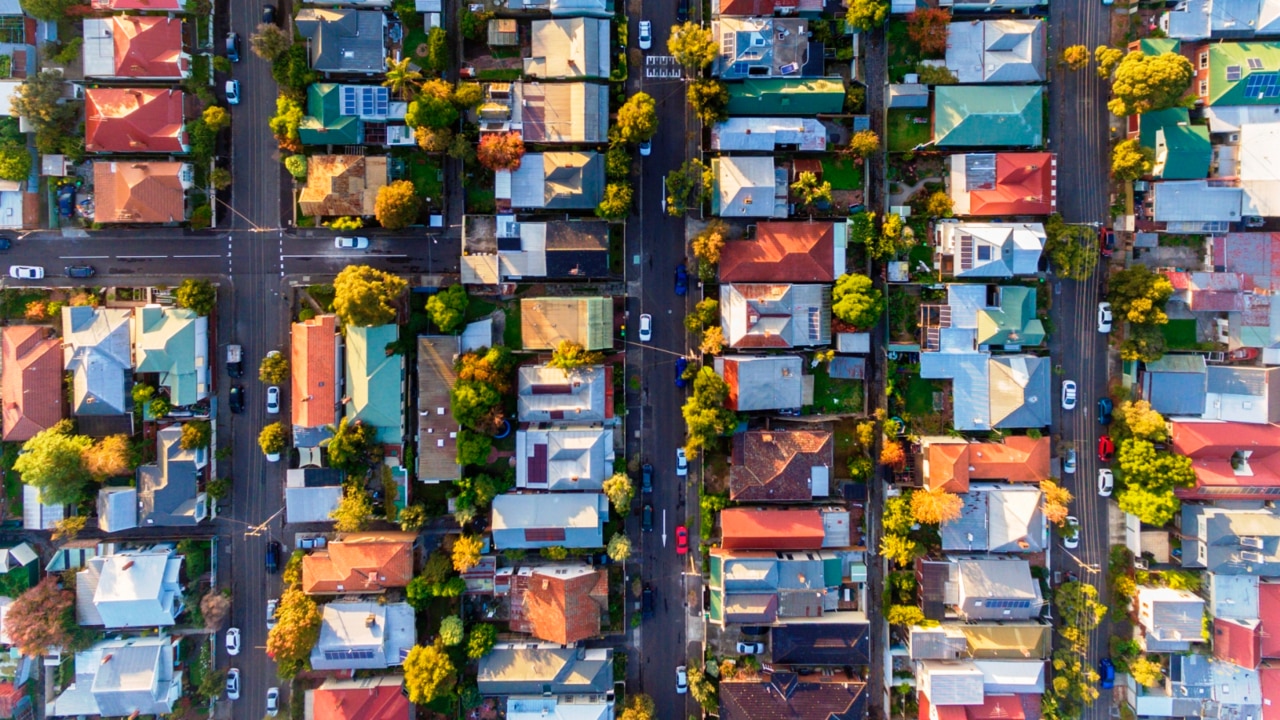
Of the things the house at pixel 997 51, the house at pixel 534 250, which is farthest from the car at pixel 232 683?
the house at pixel 997 51

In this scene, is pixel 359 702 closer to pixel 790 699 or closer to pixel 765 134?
pixel 790 699

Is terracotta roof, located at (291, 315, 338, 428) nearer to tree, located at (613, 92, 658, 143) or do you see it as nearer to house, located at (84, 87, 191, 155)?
house, located at (84, 87, 191, 155)

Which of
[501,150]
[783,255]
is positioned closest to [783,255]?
[783,255]

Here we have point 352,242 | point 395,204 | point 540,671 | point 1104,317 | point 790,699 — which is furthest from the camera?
point 1104,317

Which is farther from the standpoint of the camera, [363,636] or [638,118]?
[363,636]

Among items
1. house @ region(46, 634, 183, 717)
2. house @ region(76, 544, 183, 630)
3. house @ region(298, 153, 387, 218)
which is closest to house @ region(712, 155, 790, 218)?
house @ region(298, 153, 387, 218)

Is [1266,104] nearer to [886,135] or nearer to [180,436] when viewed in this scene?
[886,135]
